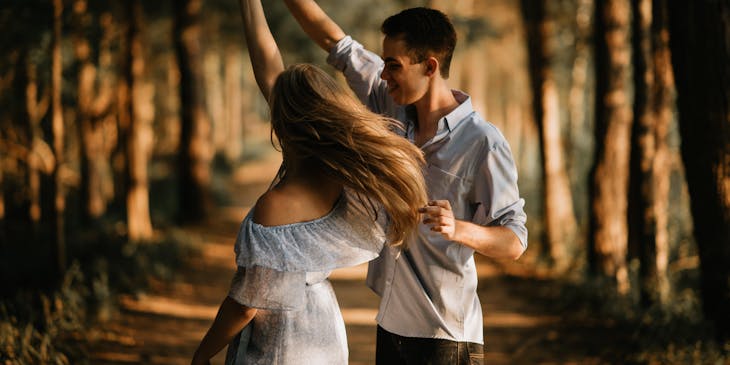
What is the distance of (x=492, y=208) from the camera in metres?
2.83

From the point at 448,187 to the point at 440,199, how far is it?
57mm

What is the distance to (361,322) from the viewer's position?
29.5 feet

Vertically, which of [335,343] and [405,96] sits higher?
[405,96]

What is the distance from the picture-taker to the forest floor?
727 cm

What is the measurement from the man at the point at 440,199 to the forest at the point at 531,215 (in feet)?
11.9

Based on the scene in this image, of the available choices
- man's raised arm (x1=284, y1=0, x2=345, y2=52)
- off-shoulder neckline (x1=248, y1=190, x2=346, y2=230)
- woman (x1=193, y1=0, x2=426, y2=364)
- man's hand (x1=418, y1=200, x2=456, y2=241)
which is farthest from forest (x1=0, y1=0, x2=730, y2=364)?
man's hand (x1=418, y1=200, x2=456, y2=241)

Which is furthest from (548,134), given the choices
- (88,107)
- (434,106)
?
(434,106)

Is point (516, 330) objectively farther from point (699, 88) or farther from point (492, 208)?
point (492, 208)

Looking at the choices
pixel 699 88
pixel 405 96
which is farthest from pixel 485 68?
pixel 405 96

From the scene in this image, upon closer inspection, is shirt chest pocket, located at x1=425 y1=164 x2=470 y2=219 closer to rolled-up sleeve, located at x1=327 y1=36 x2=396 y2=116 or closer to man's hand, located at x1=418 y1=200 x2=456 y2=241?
man's hand, located at x1=418 y1=200 x2=456 y2=241

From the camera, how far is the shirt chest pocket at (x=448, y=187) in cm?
293

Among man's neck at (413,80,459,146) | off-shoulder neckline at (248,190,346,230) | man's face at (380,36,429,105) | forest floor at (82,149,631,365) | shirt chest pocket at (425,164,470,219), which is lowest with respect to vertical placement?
forest floor at (82,149,631,365)

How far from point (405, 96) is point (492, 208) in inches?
22.9

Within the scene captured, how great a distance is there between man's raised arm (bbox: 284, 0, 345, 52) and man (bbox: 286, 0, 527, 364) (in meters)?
0.48
